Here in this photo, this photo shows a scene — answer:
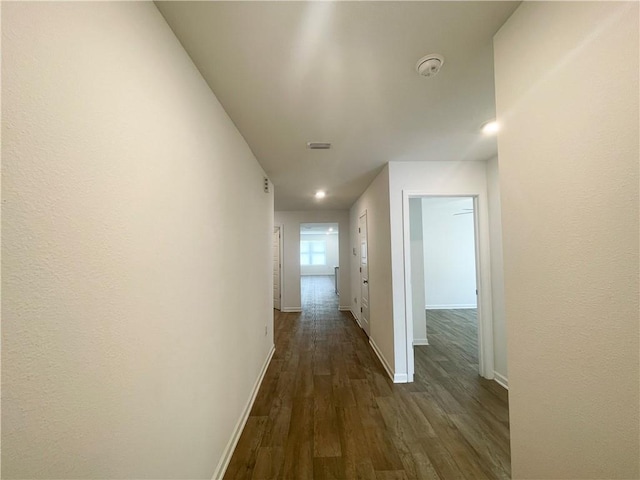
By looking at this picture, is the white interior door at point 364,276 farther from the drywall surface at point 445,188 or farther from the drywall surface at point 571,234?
the drywall surface at point 571,234

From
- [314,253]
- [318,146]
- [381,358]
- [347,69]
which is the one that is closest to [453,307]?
[381,358]

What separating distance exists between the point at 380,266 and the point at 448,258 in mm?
3695

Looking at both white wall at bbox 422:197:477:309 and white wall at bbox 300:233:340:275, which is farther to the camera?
white wall at bbox 300:233:340:275

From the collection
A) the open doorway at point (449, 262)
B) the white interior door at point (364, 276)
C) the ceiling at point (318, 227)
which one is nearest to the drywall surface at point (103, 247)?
the white interior door at point (364, 276)

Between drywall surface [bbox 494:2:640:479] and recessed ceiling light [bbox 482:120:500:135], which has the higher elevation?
recessed ceiling light [bbox 482:120:500:135]

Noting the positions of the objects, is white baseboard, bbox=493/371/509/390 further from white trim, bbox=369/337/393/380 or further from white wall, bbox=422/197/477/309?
white wall, bbox=422/197/477/309

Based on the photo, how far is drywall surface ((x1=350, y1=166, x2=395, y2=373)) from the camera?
2.76m

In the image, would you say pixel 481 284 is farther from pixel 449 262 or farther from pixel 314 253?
pixel 314 253

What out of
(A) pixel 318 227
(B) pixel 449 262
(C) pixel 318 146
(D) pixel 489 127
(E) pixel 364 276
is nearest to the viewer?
(D) pixel 489 127

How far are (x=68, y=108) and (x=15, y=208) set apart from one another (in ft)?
0.92

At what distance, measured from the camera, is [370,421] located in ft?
6.48

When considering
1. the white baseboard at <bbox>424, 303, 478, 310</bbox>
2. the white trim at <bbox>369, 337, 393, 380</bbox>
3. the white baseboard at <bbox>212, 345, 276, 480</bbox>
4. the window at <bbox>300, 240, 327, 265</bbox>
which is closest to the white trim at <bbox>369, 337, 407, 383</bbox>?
the white trim at <bbox>369, 337, 393, 380</bbox>

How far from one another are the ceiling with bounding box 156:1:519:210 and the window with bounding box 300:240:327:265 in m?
11.4

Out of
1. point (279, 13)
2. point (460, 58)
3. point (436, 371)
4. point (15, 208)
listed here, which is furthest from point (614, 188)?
point (436, 371)
